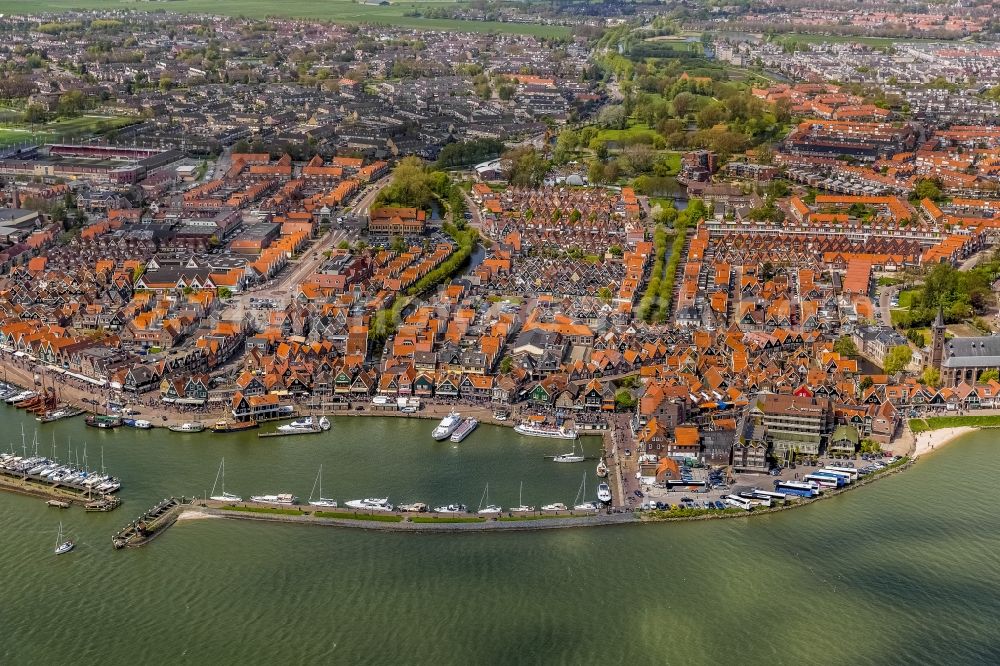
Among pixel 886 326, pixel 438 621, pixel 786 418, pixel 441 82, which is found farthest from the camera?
pixel 441 82

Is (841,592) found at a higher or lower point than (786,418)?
lower

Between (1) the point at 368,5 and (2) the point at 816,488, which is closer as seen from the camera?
(2) the point at 816,488

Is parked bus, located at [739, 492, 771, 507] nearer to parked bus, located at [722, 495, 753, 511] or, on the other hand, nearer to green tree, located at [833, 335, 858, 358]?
parked bus, located at [722, 495, 753, 511]

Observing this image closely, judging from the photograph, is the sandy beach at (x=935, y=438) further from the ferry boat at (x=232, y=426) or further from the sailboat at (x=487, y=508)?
the ferry boat at (x=232, y=426)

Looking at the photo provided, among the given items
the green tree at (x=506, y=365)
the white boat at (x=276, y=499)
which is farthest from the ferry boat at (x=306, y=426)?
the green tree at (x=506, y=365)

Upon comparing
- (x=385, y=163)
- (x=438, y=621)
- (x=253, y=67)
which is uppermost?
(x=253, y=67)

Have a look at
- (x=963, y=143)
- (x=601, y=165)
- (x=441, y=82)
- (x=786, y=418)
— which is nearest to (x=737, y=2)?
(x=441, y=82)

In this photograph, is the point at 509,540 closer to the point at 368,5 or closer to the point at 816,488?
the point at 816,488
